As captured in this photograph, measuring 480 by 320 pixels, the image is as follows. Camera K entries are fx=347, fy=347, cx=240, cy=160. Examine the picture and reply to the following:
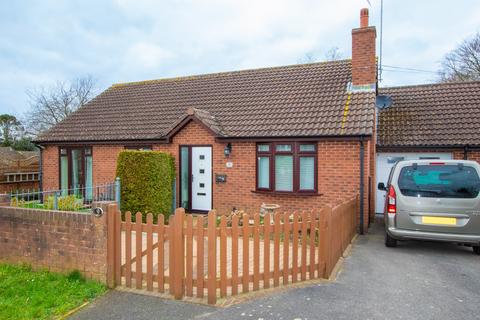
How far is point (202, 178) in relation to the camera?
36.8 ft

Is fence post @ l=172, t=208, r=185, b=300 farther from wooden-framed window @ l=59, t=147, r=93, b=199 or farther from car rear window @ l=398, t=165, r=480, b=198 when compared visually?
wooden-framed window @ l=59, t=147, r=93, b=199

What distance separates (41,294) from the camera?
4723 mm

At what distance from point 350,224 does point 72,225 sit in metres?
5.57

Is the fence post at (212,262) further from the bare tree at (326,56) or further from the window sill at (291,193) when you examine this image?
the bare tree at (326,56)

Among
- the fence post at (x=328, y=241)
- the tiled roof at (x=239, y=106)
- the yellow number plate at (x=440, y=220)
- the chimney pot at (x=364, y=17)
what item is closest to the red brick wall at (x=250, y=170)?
the tiled roof at (x=239, y=106)

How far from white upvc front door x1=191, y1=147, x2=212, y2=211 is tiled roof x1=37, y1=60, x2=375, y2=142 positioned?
1026 mm

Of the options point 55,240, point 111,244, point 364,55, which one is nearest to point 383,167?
point 364,55

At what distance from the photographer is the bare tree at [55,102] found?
35688 mm

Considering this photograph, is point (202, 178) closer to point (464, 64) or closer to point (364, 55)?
point (364, 55)

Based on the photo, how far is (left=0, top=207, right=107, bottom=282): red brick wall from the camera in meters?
5.03

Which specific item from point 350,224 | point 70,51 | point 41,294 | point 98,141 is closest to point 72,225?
point 41,294

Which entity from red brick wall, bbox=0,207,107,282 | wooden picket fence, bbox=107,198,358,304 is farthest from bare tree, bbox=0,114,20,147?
wooden picket fence, bbox=107,198,358,304

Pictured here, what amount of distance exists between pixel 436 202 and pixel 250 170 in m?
5.28

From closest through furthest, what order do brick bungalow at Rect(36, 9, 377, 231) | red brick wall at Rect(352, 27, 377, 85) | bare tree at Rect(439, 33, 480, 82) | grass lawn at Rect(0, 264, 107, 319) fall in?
grass lawn at Rect(0, 264, 107, 319)
brick bungalow at Rect(36, 9, 377, 231)
red brick wall at Rect(352, 27, 377, 85)
bare tree at Rect(439, 33, 480, 82)
